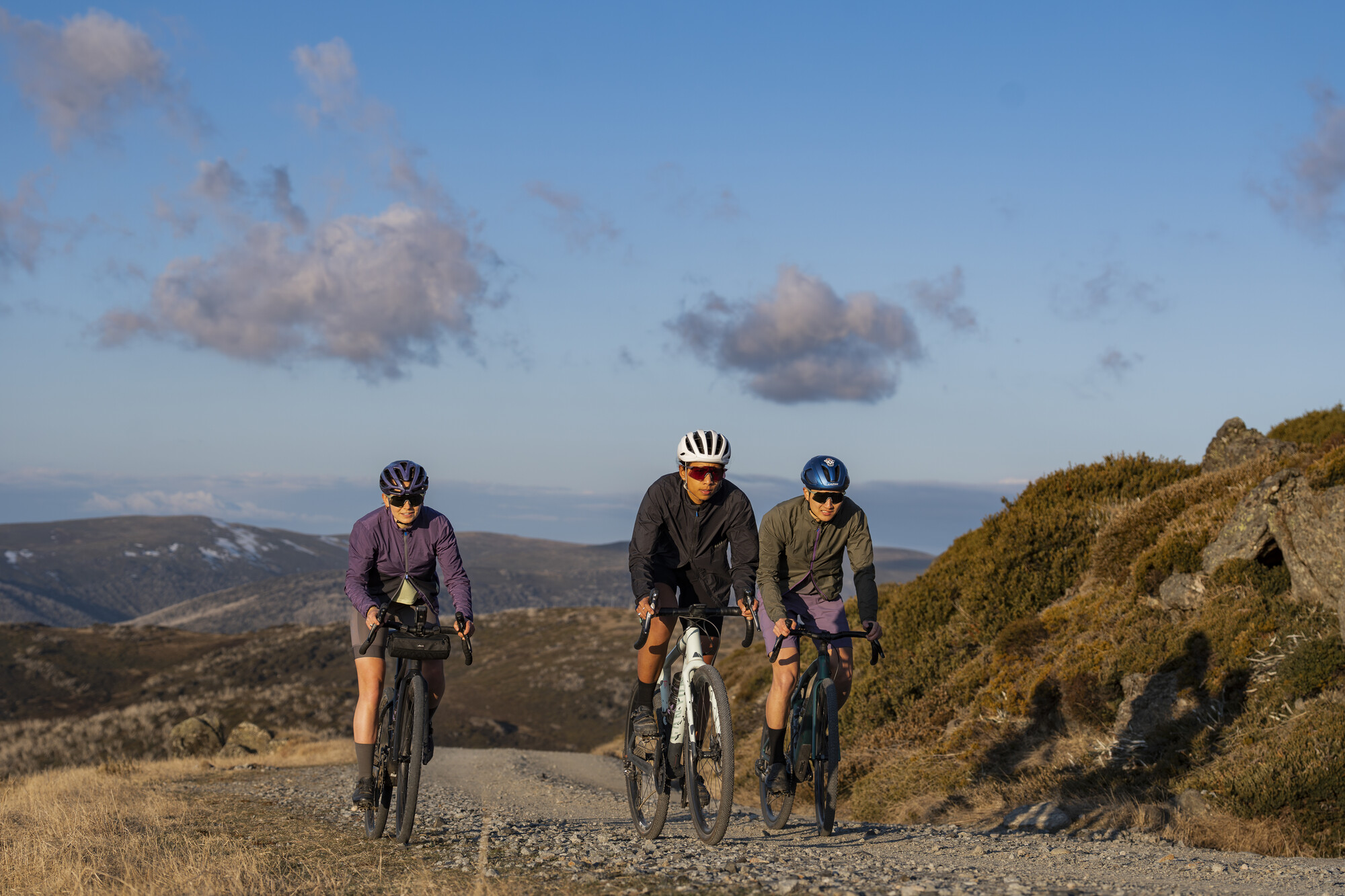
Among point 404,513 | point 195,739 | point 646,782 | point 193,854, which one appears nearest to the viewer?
point 193,854

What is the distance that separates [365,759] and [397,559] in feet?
4.80

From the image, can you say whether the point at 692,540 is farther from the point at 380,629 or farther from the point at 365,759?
the point at 365,759

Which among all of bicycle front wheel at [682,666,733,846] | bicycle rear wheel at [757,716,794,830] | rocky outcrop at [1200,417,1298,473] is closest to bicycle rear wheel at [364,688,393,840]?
bicycle front wheel at [682,666,733,846]

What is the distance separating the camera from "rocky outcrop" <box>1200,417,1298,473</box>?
18062 mm

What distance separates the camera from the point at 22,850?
7008 mm

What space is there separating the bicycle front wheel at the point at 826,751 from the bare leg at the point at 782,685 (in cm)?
27

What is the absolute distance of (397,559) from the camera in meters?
7.36

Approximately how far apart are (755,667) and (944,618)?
649 cm

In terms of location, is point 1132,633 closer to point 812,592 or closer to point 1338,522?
point 1338,522

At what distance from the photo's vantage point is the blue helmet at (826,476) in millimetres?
7625

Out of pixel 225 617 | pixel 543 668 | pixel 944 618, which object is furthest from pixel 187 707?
pixel 225 617

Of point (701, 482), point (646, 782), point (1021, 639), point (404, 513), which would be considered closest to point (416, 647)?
point (404, 513)

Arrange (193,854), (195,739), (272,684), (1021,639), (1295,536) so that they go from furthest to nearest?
(272,684) < (195,739) < (1021,639) < (1295,536) < (193,854)

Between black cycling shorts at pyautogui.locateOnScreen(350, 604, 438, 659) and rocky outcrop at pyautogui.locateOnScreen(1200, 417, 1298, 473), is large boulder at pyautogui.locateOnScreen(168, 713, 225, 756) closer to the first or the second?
black cycling shorts at pyautogui.locateOnScreen(350, 604, 438, 659)
